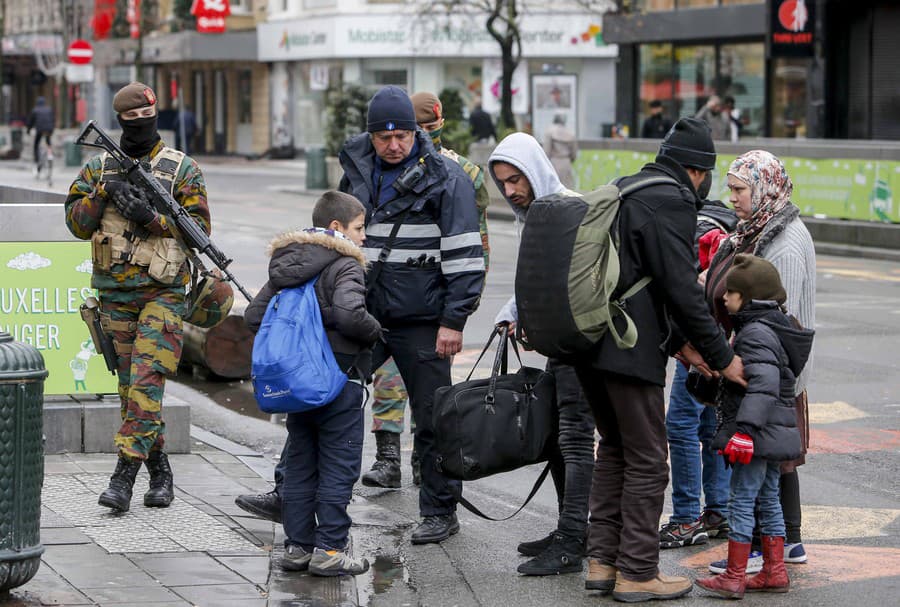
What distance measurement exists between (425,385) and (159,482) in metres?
1.37

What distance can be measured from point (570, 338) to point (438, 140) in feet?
10.7

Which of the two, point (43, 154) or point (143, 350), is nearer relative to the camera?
point (143, 350)

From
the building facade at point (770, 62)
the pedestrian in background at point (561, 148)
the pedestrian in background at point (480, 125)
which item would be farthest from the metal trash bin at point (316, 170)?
the pedestrian in background at point (561, 148)

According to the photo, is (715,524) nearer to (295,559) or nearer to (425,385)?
(425,385)

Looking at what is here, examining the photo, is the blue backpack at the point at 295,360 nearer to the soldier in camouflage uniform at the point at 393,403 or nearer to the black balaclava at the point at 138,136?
the black balaclava at the point at 138,136

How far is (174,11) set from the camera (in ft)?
183

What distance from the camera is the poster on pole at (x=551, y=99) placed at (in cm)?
3903

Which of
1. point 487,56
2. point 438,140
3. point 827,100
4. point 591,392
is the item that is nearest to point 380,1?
point 487,56

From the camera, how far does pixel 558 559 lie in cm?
613

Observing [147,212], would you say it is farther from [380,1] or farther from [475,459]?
[380,1]

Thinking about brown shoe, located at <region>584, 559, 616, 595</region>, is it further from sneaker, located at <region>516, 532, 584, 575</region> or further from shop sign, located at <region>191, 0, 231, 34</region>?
shop sign, located at <region>191, 0, 231, 34</region>

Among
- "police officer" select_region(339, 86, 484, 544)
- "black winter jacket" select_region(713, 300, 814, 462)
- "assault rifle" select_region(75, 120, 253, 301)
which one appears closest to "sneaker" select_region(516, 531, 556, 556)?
"police officer" select_region(339, 86, 484, 544)

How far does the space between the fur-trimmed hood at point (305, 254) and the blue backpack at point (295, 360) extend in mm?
75

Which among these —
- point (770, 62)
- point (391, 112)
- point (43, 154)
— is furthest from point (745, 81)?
point (391, 112)
